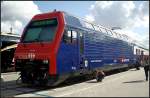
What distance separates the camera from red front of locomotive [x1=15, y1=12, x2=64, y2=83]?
13367 mm

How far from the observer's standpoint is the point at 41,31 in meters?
14.6

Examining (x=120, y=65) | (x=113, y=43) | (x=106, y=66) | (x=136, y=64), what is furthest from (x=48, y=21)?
(x=136, y=64)

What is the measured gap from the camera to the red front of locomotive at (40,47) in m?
13.4

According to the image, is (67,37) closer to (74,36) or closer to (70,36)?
(70,36)

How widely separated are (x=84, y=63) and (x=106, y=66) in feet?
14.2

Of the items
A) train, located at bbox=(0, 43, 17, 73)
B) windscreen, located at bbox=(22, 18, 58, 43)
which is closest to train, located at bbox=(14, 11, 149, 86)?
windscreen, located at bbox=(22, 18, 58, 43)

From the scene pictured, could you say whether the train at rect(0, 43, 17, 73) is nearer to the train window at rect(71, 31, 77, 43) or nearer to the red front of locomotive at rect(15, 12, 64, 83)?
the red front of locomotive at rect(15, 12, 64, 83)

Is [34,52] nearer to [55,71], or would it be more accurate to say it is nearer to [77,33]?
[55,71]

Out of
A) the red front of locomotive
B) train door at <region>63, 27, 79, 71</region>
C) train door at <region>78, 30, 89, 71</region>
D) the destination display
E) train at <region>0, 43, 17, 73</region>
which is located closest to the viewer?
the red front of locomotive

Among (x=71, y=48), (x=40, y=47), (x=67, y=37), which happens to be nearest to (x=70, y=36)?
(x=67, y=37)

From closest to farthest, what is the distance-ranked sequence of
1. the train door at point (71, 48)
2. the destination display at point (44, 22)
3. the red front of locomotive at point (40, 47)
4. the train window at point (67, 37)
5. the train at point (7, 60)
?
the red front of locomotive at point (40, 47) < the train window at point (67, 37) < the train door at point (71, 48) < the destination display at point (44, 22) < the train at point (7, 60)

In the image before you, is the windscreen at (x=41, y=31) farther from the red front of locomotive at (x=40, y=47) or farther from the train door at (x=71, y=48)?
the train door at (x=71, y=48)

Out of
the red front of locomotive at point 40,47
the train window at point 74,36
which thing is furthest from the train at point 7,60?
the train window at point 74,36

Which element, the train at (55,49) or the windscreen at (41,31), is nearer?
the train at (55,49)
